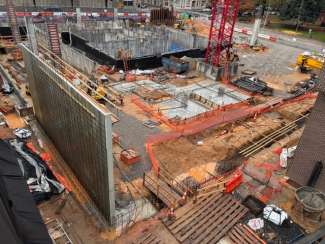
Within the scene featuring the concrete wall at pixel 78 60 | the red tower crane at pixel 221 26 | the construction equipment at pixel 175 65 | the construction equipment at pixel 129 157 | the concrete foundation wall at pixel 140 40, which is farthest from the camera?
the concrete foundation wall at pixel 140 40

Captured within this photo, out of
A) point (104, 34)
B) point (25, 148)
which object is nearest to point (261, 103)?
point (25, 148)

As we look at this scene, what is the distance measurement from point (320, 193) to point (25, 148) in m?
14.6

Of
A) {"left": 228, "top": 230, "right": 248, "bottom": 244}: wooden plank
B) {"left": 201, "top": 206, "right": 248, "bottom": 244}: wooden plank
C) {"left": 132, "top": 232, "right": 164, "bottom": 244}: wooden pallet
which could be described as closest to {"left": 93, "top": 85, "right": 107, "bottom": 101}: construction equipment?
{"left": 132, "top": 232, "right": 164, "bottom": 244}: wooden pallet

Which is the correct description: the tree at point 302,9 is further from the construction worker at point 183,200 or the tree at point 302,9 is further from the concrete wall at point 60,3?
the construction worker at point 183,200

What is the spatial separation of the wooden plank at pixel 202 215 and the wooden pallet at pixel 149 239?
76cm

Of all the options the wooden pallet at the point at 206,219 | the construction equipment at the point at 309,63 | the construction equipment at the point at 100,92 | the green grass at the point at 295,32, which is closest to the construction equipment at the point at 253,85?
the construction equipment at the point at 309,63

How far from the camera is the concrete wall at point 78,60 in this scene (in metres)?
27.3

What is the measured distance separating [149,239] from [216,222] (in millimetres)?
3066

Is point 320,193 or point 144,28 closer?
point 320,193

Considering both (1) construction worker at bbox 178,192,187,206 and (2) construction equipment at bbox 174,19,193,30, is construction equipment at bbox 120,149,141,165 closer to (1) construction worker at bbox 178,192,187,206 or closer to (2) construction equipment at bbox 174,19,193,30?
(1) construction worker at bbox 178,192,187,206

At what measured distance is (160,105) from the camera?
22.3 metres

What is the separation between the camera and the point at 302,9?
186 feet

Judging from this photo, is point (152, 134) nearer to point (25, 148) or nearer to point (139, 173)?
point (139, 173)

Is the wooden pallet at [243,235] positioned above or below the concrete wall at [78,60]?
below
